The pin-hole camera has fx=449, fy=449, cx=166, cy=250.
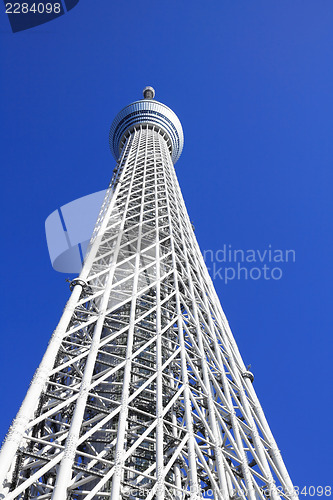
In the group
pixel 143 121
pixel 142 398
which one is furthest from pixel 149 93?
pixel 142 398

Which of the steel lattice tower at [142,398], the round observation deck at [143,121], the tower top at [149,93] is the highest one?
the tower top at [149,93]

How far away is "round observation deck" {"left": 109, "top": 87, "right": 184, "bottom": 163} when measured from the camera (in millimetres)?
60125

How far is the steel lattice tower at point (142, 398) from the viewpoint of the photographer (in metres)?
14.1

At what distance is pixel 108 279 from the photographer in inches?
933

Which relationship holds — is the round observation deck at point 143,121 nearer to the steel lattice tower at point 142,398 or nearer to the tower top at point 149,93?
the tower top at point 149,93

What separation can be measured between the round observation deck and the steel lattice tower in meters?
23.9

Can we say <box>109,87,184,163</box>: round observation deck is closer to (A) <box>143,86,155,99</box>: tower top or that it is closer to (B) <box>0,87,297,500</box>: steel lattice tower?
(A) <box>143,86,155,99</box>: tower top

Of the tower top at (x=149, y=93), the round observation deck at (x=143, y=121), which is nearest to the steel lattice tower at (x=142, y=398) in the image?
the round observation deck at (x=143, y=121)

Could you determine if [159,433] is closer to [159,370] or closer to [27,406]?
[159,370]

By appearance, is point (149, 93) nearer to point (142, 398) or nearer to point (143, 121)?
point (143, 121)

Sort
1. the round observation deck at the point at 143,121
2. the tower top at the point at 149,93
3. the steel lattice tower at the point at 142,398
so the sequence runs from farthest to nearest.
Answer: the tower top at the point at 149,93 → the round observation deck at the point at 143,121 → the steel lattice tower at the point at 142,398

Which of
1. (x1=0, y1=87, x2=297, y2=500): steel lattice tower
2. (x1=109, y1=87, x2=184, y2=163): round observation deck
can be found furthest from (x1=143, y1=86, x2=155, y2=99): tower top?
(x1=0, y1=87, x2=297, y2=500): steel lattice tower

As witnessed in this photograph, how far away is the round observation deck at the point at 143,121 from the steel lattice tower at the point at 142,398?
2392cm

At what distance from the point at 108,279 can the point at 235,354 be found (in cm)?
876
